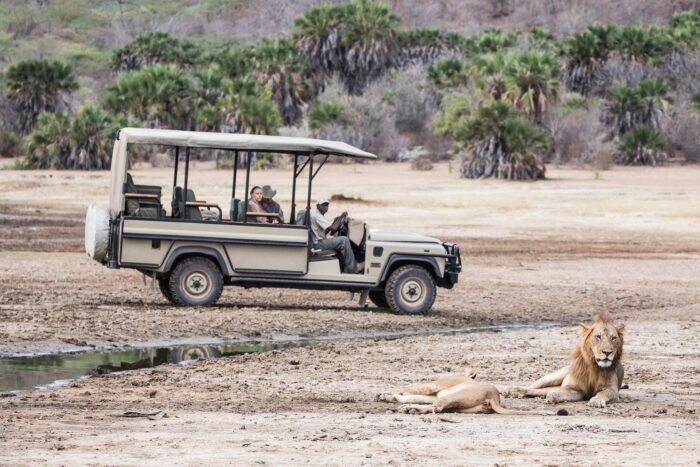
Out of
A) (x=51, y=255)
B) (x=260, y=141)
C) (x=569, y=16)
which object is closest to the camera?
(x=260, y=141)

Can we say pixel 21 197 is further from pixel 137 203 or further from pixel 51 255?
pixel 137 203

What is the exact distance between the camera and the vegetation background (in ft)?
158

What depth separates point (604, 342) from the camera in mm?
10234

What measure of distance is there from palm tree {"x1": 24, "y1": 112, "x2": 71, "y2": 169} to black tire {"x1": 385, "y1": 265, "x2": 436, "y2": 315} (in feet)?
105

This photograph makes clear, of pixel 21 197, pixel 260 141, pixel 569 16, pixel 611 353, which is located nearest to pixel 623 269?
pixel 260 141

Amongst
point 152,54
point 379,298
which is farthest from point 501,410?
point 152,54

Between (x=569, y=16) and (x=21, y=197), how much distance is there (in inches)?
2809

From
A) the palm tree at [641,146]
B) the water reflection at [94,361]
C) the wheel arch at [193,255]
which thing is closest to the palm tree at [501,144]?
the palm tree at [641,146]

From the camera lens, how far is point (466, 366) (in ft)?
43.1

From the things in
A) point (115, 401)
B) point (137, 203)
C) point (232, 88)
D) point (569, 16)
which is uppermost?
point (569, 16)

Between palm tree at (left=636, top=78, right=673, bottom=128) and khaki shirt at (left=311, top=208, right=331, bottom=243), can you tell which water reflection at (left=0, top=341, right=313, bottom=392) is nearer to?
khaki shirt at (left=311, top=208, right=331, bottom=243)

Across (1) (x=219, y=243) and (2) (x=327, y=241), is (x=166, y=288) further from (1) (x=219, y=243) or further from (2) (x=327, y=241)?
(2) (x=327, y=241)

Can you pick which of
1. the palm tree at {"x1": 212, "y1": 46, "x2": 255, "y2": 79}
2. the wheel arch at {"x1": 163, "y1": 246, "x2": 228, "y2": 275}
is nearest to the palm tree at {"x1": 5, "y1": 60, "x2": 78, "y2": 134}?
the palm tree at {"x1": 212, "y1": 46, "x2": 255, "y2": 79}

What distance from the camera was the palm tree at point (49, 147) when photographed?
157 ft
